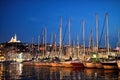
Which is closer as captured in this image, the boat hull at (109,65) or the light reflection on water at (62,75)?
the light reflection on water at (62,75)

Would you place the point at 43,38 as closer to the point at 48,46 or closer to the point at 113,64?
the point at 48,46

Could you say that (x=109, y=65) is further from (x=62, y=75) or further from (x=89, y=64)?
(x=62, y=75)

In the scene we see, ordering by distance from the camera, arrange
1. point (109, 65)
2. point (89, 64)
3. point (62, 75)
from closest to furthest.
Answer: point (62, 75), point (109, 65), point (89, 64)

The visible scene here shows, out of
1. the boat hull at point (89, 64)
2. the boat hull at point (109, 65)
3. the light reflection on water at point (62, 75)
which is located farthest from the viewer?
the boat hull at point (89, 64)

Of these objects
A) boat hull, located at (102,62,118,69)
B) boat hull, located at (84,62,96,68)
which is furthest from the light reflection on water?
boat hull, located at (84,62,96,68)

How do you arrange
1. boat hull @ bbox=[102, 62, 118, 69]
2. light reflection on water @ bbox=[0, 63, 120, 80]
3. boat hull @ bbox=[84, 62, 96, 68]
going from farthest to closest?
boat hull @ bbox=[84, 62, 96, 68], boat hull @ bbox=[102, 62, 118, 69], light reflection on water @ bbox=[0, 63, 120, 80]

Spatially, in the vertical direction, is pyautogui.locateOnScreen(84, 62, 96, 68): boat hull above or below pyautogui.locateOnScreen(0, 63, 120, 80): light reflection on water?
above

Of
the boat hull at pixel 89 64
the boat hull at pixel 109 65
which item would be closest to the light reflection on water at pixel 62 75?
the boat hull at pixel 109 65

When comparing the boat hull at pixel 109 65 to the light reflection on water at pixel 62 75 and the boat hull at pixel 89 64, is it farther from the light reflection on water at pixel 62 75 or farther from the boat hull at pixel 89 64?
the boat hull at pixel 89 64

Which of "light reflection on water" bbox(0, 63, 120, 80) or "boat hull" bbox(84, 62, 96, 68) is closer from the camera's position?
"light reflection on water" bbox(0, 63, 120, 80)

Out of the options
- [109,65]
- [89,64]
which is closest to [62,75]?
[109,65]

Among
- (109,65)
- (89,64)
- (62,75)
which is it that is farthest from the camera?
(89,64)

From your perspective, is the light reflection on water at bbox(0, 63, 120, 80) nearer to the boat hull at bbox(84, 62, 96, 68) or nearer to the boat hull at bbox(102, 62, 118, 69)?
the boat hull at bbox(102, 62, 118, 69)

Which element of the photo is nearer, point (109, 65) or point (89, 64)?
point (109, 65)
